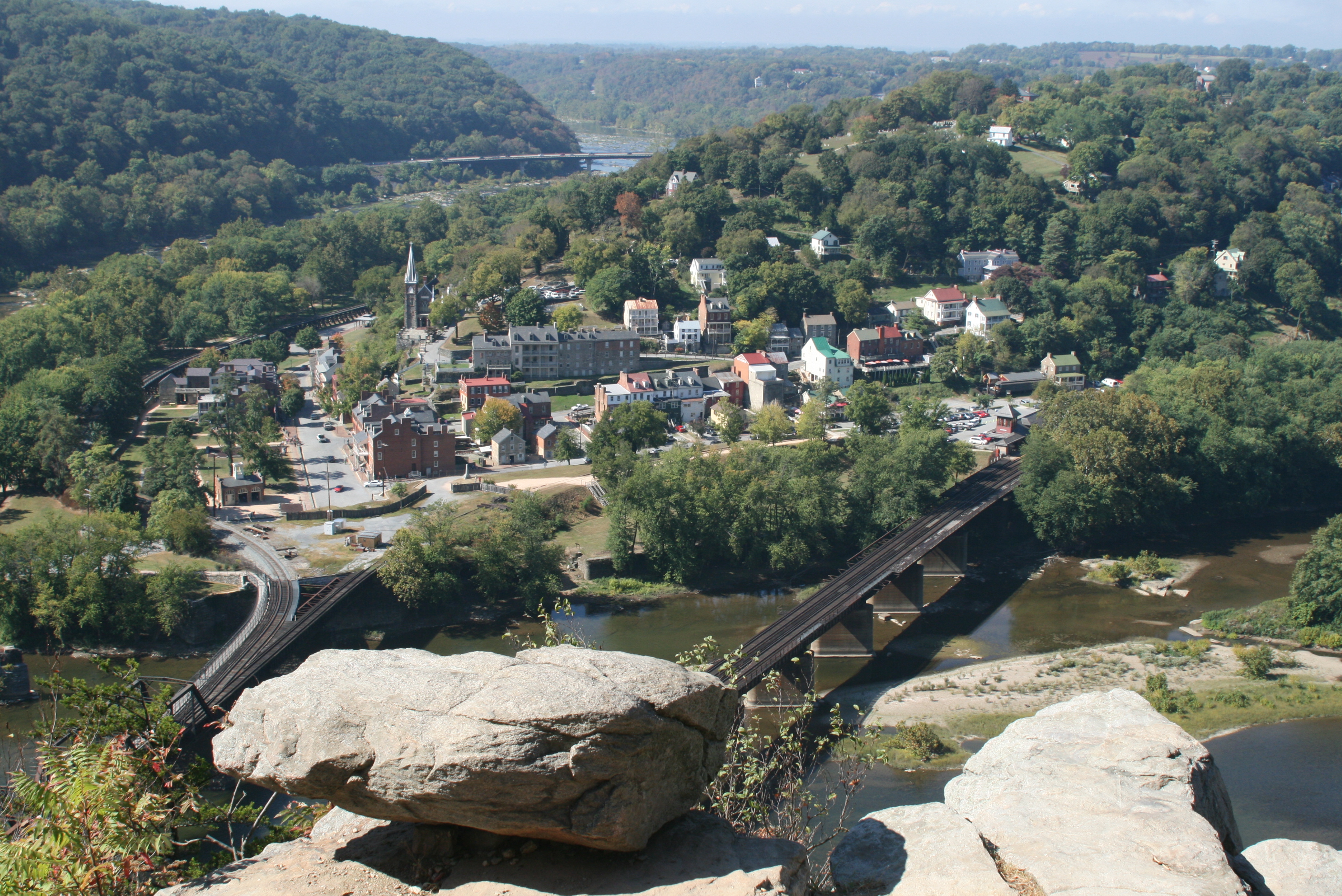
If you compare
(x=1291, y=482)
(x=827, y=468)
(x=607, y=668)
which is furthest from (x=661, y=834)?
(x=1291, y=482)

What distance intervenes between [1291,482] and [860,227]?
3264cm

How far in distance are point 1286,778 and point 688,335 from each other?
3956 cm

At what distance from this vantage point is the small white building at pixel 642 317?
5969cm

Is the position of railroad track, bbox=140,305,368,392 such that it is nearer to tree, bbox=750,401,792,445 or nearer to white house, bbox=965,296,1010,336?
tree, bbox=750,401,792,445

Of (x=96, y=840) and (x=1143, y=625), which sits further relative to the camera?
(x=1143, y=625)

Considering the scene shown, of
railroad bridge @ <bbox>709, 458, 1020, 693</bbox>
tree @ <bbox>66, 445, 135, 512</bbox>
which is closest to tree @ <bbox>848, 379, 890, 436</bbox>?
railroad bridge @ <bbox>709, 458, 1020, 693</bbox>

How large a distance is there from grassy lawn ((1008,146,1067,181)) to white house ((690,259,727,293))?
2993 cm

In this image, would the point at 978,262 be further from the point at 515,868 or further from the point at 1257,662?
the point at 515,868

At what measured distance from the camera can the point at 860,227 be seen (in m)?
70.7

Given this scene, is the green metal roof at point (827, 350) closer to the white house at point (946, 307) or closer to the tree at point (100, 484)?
the white house at point (946, 307)

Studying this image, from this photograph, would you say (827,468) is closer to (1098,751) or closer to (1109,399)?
(1109,399)

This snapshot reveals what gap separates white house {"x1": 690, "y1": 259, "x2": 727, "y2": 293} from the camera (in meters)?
64.6

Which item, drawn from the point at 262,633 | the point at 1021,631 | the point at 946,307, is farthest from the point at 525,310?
the point at 1021,631

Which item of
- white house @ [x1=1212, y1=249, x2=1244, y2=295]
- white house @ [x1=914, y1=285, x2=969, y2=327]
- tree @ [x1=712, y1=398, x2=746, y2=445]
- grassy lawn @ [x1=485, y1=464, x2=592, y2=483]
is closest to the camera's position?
grassy lawn @ [x1=485, y1=464, x2=592, y2=483]
